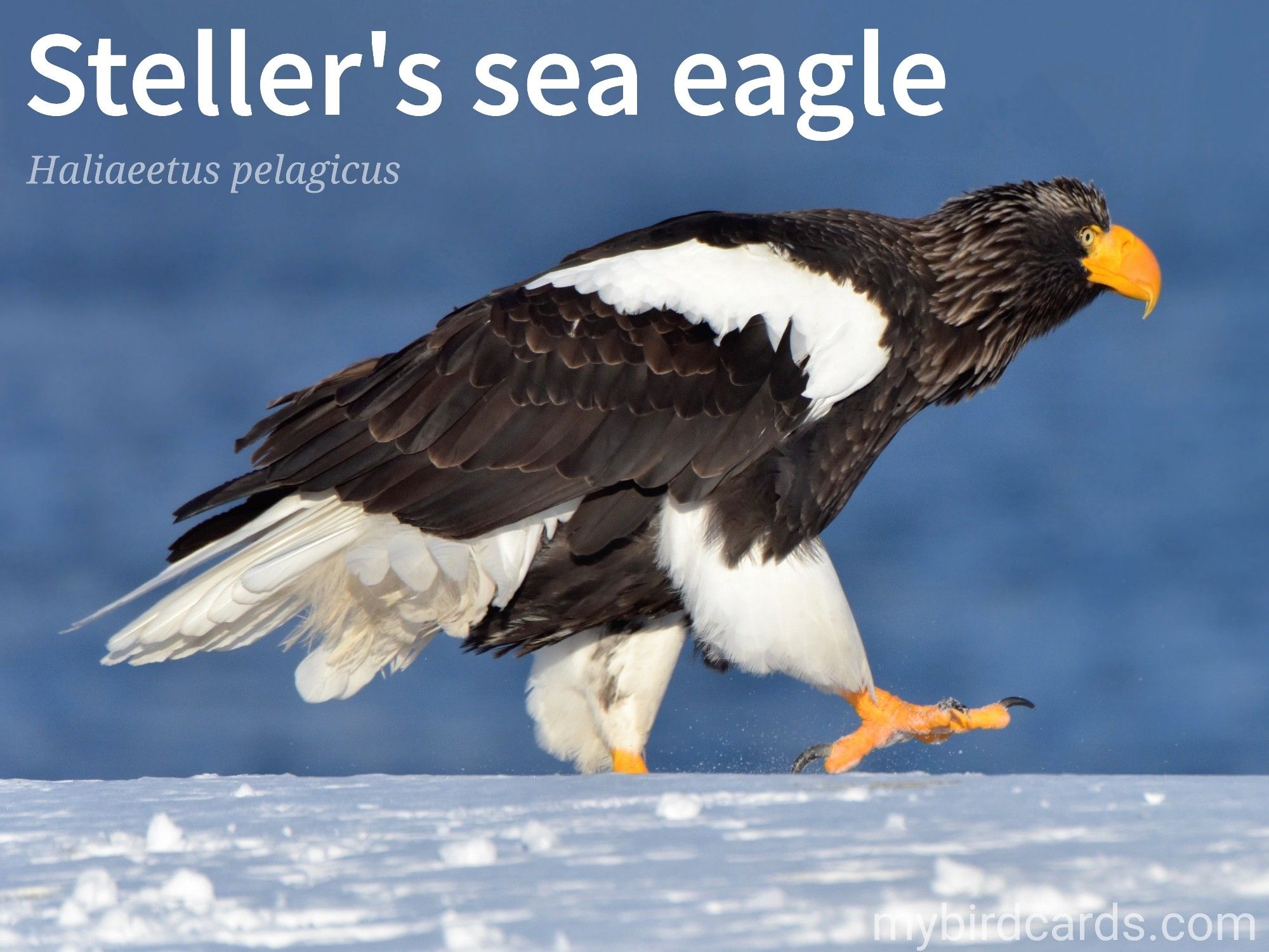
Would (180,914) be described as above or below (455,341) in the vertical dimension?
below

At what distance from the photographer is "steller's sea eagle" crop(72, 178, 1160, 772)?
4.57 meters

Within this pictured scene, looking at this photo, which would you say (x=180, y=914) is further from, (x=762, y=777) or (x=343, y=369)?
(x=343, y=369)

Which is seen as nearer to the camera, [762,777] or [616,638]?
[762,777]

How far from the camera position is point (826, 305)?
461 cm

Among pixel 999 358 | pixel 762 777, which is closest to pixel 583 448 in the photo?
pixel 762 777

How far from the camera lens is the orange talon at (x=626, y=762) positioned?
503 cm

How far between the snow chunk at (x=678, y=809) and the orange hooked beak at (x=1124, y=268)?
2.97 metres

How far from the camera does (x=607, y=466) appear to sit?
4570mm

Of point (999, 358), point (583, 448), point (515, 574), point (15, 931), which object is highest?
point (999, 358)

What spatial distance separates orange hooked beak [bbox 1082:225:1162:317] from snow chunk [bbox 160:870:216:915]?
12.7ft

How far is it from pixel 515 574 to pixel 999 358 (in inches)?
70.7

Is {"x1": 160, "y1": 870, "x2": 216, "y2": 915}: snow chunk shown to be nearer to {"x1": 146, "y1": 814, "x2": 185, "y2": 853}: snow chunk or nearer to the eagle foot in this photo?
{"x1": 146, "y1": 814, "x2": 185, "y2": 853}: snow chunk
